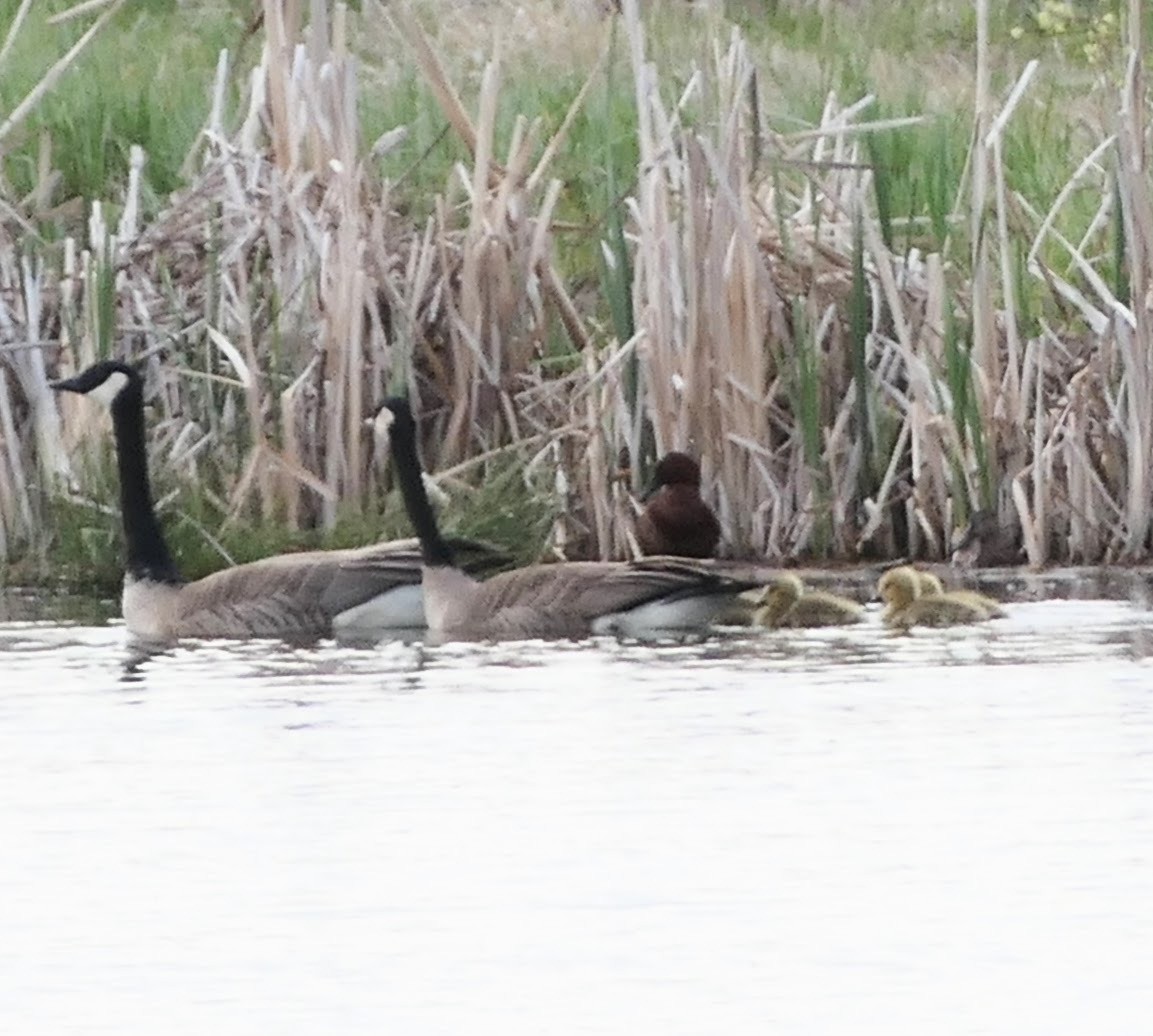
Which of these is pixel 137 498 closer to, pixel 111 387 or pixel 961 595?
pixel 111 387

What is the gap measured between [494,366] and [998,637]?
2465 mm

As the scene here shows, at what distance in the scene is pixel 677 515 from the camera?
11.2 metres

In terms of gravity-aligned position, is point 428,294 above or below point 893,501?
above

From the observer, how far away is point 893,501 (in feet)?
38.5

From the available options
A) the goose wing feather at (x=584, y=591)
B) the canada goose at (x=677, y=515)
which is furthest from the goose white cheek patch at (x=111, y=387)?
the canada goose at (x=677, y=515)

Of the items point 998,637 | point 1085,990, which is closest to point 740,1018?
point 1085,990

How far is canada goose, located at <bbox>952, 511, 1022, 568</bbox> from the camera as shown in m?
11.6

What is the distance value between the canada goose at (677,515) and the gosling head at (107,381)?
160 cm

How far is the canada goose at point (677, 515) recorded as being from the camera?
11.2 m

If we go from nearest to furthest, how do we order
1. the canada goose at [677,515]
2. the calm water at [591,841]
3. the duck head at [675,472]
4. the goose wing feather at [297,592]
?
1. the calm water at [591,841]
2. the goose wing feather at [297,592]
3. the canada goose at [677,515]
4. the duck head at [675,472]

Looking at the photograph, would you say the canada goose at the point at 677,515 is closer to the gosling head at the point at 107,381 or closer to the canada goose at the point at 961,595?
the canada goose at the point at 961,595

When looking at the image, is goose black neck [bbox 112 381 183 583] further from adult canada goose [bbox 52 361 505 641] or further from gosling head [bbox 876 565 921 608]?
gosling head [bbox 876 565 921 608]

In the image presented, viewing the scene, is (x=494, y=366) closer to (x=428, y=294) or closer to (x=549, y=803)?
(x=428, y=294)

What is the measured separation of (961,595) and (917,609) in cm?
15
